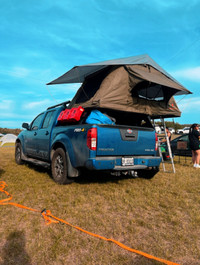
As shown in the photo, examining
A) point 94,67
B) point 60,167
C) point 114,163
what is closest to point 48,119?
point 60,167

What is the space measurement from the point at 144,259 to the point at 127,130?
272cm

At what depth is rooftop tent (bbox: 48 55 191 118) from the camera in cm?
481

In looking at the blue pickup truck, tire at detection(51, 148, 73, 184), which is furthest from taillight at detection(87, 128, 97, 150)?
tire at detection(51, 148, 73, 184)

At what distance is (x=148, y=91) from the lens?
6.10 metres

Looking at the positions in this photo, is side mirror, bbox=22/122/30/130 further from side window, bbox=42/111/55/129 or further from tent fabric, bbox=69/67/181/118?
tent fabric, bbox=69/67/181/118

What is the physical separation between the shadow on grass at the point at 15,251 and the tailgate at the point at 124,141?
2.03 m

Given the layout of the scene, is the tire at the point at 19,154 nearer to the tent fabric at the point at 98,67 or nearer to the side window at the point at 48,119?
the side window at the point at 48,119

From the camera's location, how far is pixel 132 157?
4.64m

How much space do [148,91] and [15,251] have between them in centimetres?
515

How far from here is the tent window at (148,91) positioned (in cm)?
553

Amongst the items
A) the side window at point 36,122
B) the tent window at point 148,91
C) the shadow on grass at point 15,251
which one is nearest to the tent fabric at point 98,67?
the tent window at point 148,91

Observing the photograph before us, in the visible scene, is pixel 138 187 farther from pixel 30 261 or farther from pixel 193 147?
pixel 193 147

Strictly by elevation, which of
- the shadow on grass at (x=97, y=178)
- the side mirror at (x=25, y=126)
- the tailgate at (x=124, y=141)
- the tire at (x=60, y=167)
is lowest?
the shadow on grass at (x=97, y=178)

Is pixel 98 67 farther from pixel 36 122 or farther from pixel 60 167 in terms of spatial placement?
pixel 36 122
